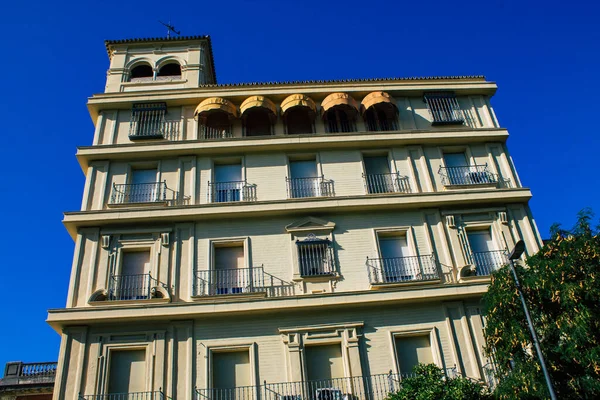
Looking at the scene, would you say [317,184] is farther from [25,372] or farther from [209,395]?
[25,372]

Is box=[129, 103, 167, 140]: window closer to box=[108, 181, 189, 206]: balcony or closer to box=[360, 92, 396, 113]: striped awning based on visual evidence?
box=[108, 181, 189, 206]: balcony

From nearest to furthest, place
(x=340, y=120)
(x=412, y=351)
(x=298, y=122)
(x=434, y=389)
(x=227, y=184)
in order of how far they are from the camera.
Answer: (x=434, y=389) → (x=412, y=351) → (x=227, y=184) → (x=340, y=120) → (x=298, y=122)

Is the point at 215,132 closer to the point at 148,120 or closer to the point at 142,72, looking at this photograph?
the point at 148,120

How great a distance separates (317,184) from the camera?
19625 millimetres

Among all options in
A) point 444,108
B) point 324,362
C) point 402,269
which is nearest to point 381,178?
point 402,269

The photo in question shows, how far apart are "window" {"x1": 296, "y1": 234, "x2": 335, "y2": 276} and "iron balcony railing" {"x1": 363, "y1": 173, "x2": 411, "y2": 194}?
2.99 meters

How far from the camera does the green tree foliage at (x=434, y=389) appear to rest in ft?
42.8

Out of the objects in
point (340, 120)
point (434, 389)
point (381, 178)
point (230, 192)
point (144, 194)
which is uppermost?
point (340, 120)

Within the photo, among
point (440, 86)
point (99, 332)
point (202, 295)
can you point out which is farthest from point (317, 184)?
point (99, 332)

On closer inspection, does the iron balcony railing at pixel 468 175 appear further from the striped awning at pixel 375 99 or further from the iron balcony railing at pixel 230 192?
the iron balcony railing at pixel 230 192

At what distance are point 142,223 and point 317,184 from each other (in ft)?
21.2

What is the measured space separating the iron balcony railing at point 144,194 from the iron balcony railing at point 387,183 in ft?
22.3

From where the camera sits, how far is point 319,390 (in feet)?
49.8

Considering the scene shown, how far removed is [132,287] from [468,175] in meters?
12.9
